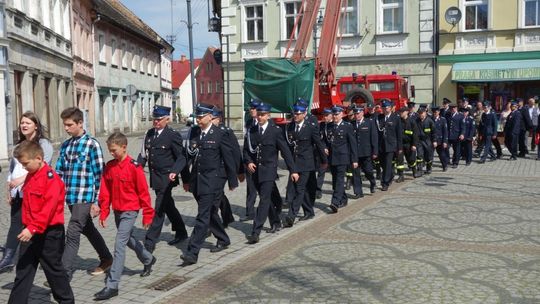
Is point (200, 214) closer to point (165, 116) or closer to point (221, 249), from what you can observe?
point (221, 249)

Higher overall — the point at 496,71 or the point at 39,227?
the point at 496,71

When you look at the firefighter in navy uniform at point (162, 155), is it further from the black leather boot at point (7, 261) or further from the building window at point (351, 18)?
the building window at point (351, 18)

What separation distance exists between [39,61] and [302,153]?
56.8ft

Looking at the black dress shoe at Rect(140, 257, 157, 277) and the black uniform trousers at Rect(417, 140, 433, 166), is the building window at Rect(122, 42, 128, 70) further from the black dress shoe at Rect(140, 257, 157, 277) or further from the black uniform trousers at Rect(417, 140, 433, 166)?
the black dress shoe at Rect(140, 257, 157, 277)

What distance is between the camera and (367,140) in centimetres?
1136

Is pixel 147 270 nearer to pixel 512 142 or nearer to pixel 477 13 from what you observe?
pixel 512 142

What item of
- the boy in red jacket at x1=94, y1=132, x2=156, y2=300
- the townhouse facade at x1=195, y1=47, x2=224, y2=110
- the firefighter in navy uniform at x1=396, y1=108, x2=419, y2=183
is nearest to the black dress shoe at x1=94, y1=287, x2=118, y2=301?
the boy in red jacket at x1=94, y1=132, x2=156, y2=300

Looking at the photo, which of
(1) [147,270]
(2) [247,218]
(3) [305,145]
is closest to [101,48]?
(2) [247,218]

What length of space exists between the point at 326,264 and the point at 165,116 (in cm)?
253

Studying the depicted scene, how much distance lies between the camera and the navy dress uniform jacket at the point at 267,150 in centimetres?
778

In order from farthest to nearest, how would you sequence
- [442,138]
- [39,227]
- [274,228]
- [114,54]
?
1. [114,54]
2. [442,138]
3. [274,228]
4. [39,227]

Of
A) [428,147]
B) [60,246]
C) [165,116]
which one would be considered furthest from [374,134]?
[60,246]

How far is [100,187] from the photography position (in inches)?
225

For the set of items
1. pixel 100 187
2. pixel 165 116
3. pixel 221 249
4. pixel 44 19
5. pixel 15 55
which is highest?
pixel 44 19
